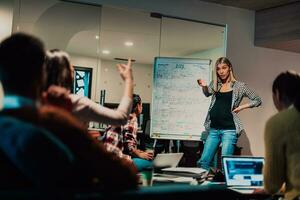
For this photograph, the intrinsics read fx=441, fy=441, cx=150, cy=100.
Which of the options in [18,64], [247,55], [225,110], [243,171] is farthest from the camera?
[247,55]

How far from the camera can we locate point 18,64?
4.00ft

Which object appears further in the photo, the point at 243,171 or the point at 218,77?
the point at 218,77

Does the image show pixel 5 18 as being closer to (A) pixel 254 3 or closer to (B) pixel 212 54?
Result: (B) pixel 212 54

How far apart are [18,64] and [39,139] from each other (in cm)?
27

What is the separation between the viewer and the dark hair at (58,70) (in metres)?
1.72

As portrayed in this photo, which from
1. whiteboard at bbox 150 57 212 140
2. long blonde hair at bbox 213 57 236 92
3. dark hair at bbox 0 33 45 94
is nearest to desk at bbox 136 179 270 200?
dark hair at bbox 0 33 45 94

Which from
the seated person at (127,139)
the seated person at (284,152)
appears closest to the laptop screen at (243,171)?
the seated person at (127,139)

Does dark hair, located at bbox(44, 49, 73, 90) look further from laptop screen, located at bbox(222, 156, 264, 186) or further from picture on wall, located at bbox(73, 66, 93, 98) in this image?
picture on wall, located at bbox(73, 66, 93, 98)

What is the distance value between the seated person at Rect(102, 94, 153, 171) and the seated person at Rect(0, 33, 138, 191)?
127 cm

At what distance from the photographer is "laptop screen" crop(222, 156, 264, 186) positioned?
248 cm

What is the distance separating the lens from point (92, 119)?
1.83 meters

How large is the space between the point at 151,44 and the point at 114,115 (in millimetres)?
4514

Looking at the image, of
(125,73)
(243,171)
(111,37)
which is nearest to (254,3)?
(111,37)

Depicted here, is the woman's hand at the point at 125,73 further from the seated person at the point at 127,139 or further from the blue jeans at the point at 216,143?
the blue jeans at the point at 216,143
